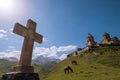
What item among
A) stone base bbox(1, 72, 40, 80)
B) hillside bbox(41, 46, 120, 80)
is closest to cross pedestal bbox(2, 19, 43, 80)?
stone base bbox(1, 72, 40, 80)

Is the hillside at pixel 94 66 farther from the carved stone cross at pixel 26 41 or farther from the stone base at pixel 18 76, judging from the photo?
the stone base at pixel 18 76

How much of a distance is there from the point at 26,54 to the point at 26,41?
1159 millimetres

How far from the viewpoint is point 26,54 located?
16.1 meters

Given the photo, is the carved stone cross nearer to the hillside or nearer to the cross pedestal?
the cross pedestal

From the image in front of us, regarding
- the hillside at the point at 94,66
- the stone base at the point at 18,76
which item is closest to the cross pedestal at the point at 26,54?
the stone base at the point at 18,76

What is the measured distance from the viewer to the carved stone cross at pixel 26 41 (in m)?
15.4

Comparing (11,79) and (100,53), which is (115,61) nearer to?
(100,53)

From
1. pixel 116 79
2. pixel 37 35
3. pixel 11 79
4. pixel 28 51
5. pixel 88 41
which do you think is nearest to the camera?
pixel 11 79

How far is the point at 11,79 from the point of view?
14.0 m

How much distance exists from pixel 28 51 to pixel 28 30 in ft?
6.07

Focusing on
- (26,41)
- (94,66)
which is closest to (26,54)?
(26,41)

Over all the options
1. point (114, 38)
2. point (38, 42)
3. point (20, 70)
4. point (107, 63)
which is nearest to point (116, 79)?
point (38, 42)

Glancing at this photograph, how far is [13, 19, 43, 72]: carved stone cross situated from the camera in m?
15.4

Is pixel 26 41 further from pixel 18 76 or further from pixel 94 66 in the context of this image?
pixel 94 66
